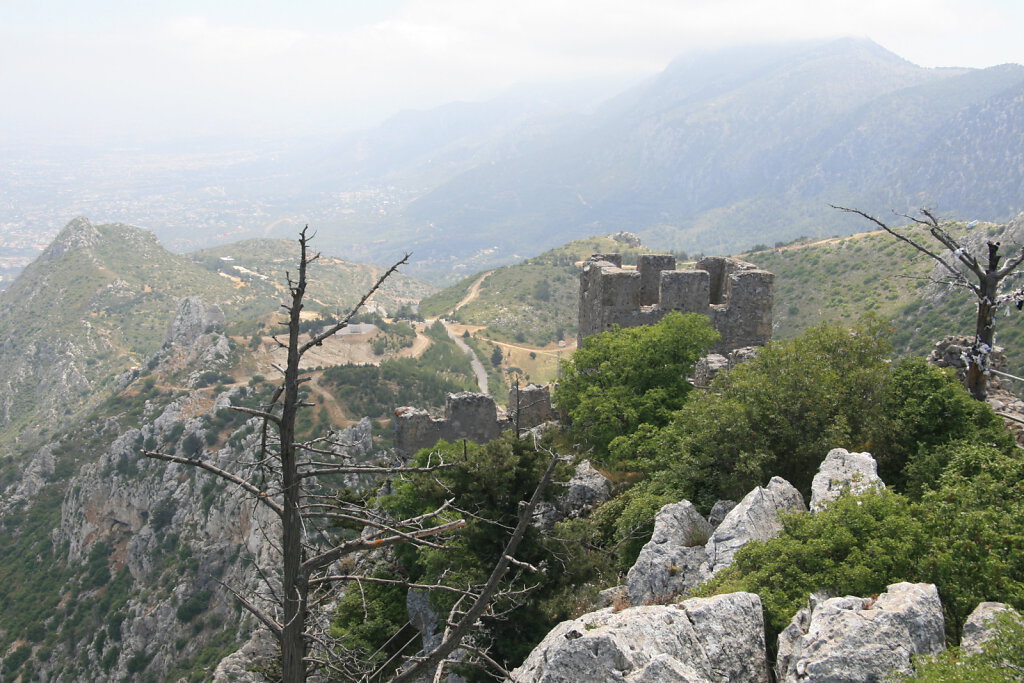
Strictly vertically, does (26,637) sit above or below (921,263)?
below

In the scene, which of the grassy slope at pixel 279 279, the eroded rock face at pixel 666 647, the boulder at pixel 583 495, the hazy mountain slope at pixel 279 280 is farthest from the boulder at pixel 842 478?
the grassy slope at pixel 279 279

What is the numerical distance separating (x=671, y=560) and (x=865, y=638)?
450cm

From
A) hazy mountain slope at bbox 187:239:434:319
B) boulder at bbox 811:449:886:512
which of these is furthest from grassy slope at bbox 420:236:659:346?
boulder at bbox 811:449:886:512

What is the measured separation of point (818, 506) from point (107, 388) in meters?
87.1

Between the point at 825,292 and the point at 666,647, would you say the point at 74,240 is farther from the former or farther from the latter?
the point at 666,647

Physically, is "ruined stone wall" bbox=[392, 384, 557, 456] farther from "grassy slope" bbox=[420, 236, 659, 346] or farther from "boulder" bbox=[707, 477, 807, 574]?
"grassy slope" bbox=[420, 236, 659, 346]

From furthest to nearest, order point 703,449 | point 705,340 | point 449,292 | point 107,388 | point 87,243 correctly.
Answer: point 449,292
point 87,243
point 107,388
point 705,340
point 703,449

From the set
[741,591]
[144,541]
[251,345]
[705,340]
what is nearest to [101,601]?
[144,541]

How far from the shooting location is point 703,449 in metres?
14.4

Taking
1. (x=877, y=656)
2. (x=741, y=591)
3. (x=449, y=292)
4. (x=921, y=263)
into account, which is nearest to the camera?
(x=877, y=656)

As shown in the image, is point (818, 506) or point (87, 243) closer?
point (818, 506)

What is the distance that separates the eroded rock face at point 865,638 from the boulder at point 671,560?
3.08 m

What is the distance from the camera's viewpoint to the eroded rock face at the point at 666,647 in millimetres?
7580

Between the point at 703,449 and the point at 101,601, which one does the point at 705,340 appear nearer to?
the point at 703,449
